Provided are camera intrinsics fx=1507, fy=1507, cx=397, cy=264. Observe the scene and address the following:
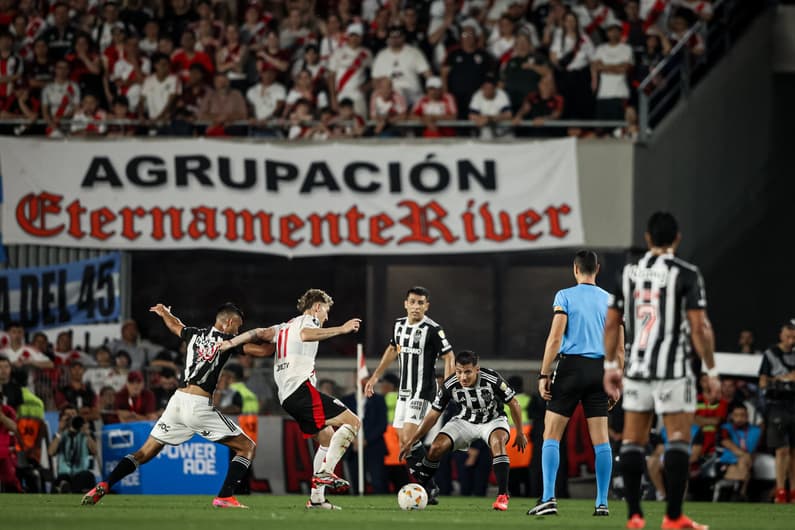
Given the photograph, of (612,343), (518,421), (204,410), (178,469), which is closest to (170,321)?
(204,410)

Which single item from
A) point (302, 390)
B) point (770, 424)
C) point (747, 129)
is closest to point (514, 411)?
point (302, 390)

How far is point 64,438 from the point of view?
63.6 ft

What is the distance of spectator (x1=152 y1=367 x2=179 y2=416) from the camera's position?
2017cm

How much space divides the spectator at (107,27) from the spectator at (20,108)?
1.35 metres

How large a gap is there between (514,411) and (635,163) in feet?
27.0

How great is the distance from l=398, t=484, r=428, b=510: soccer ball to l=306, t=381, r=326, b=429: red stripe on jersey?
993 millimetres

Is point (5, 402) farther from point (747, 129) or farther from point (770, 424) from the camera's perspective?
point (747, 129)

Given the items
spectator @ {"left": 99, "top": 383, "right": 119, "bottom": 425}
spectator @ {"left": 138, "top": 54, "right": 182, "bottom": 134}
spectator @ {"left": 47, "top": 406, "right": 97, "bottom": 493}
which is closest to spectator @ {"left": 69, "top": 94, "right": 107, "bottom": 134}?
spectator @ {"left": 138, "top": 54, "right": 182, "bottom": 134}

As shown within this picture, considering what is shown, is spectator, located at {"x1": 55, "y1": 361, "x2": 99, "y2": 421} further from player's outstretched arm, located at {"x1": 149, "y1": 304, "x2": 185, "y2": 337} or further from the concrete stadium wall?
the concrete stadium wall

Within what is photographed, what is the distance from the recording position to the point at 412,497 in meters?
14.0

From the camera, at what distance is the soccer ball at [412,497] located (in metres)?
14.0

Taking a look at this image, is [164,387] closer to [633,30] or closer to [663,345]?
[633,30]

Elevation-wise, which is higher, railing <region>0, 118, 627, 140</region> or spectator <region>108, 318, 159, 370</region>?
railing <region>0, 118, 627, 140</region>

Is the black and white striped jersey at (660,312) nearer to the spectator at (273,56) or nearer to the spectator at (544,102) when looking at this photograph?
the spectator at (544,102)
